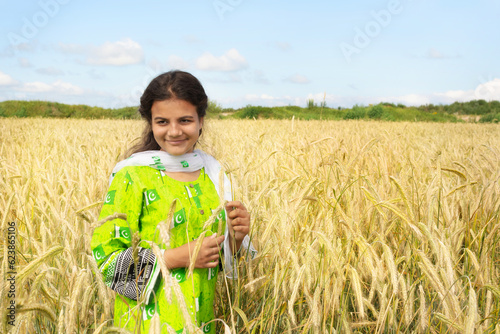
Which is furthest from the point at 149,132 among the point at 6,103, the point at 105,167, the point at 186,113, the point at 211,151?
the point at 6,103

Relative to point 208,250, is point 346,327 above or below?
below

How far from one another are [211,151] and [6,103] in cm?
1823

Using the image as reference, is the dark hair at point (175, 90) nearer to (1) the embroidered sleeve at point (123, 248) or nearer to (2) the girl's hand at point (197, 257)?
(1) the embroidered sleeve at point (123, 248)

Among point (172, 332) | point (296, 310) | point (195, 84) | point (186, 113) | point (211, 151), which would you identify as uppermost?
point (195, 84)

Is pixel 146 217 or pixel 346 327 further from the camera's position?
pixel 146 217

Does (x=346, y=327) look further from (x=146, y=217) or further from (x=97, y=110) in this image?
(x=97, y=110)

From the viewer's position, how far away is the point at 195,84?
52.6 inches

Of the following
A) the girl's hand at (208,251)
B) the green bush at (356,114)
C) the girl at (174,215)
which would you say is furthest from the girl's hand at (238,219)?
the green bush at (356,114)

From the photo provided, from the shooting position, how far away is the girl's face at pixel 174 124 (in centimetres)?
126

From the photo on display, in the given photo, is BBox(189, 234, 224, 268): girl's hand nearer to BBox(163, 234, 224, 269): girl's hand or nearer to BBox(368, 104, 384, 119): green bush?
BBox(163, 234, 224, 269): girl's hand

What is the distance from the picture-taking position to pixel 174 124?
1258mm

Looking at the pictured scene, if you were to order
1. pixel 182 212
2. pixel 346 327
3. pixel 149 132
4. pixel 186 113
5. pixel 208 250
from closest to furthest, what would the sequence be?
pixel 346 327
pixel 208 250
pixel 182 212
pixel 186 113
pixel 149 132

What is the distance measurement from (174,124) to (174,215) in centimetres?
30

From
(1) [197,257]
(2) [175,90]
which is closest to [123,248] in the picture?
(1) [197,257]
